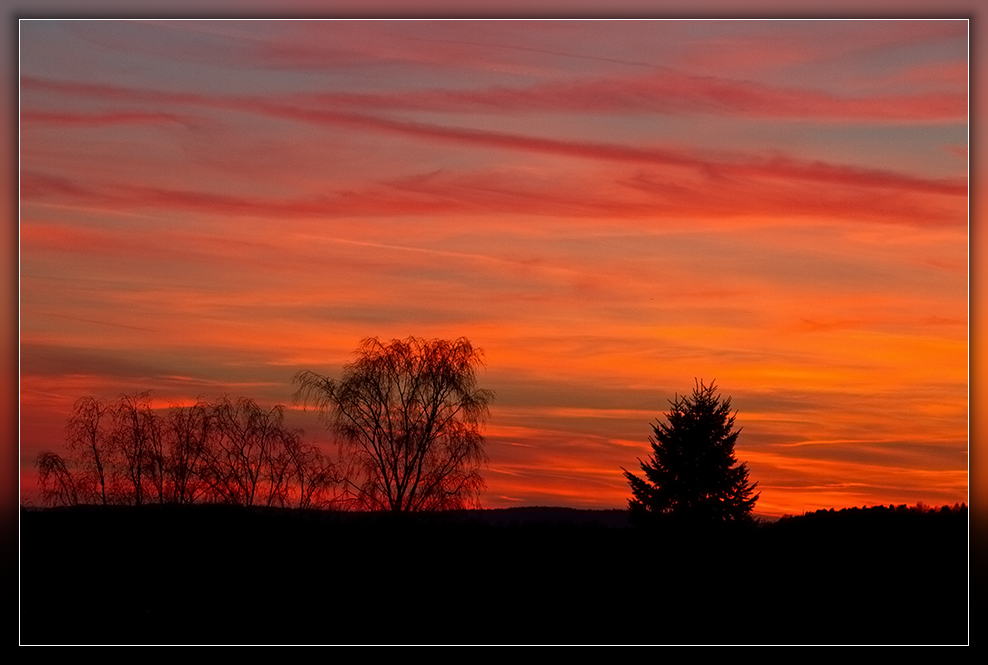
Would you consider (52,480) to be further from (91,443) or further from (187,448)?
(187,448)

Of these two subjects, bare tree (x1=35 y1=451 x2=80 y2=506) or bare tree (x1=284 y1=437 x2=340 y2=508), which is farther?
bare tree (x1=284 y1=437 x2=340 y2=508)

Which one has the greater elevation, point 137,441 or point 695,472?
point 137,441

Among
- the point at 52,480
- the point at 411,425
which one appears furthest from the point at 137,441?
the point at 411,425

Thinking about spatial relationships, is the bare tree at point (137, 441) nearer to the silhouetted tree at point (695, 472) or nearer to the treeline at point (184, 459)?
the treeline at point (184, 459)

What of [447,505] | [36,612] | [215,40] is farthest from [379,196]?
[36,612]

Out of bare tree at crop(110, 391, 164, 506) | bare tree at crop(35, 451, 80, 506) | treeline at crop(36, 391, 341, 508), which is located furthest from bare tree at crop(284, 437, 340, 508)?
bare tree at crop(35, 451, 80, 506)

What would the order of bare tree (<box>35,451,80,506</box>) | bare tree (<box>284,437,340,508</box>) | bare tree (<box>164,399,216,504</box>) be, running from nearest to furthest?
bare tree (<box>35,451,80,506</box>), bare tree (<box>164,399,216,504</box>), bare tree (<box>284,437,340,508</box>)

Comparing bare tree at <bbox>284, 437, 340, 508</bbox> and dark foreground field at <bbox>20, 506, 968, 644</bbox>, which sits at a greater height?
bare tree at <bbox>284, 437, 340, 508</bbox>

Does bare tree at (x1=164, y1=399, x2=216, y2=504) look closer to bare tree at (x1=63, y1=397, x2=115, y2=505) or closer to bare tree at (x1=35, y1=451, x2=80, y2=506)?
bare tree at (x1=63, y1=397, x2=115, y2=505)
